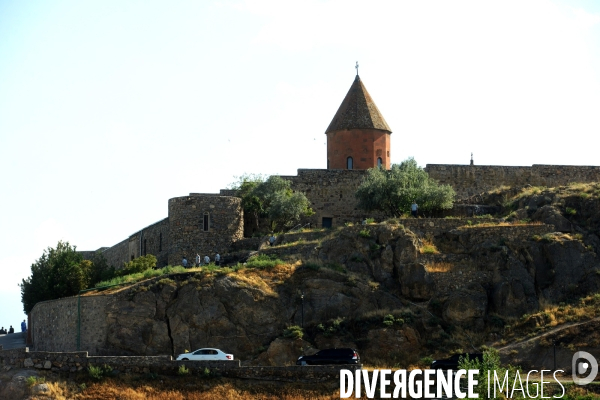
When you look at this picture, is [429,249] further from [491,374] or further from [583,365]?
[491,374]

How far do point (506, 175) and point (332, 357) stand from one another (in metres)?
25.6

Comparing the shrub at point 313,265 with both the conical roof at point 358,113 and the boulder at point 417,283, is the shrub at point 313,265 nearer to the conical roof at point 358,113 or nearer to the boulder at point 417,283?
the boulder at point 417,283

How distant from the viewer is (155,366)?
142 feet

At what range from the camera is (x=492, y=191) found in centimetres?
6256

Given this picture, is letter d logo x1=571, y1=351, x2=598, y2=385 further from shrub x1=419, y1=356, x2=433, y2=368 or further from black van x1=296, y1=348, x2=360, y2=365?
black van x1=296, y1=348, x2=360, y2=365

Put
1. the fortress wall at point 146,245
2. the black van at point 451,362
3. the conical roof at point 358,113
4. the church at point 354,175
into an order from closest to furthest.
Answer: the black van at point 451,362 < the fortress wall at point 146,245 < the church at point 354,175 < the conical roof at point 358,113

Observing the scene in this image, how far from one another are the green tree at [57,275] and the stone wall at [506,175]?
18729 mm

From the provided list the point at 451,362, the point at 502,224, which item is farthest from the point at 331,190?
the point at 451,362

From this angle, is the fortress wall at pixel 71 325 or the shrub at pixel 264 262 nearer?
the fortress wall at pixel 71 325

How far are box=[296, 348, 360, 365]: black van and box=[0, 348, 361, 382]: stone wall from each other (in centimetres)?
86

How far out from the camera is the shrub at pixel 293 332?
160ft

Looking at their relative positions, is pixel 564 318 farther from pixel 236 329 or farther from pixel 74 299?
pixel 74 299

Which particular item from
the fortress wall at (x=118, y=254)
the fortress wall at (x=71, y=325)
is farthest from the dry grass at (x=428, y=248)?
the fortress wall at (x=118, y=254)

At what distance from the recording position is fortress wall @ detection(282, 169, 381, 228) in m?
64.9
